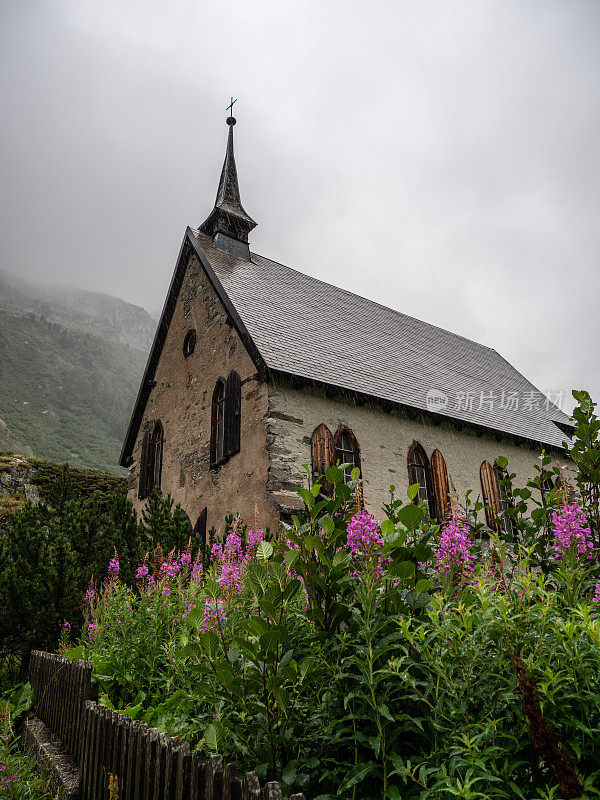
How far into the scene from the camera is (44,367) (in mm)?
68750

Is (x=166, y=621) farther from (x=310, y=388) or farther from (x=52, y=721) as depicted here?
Result: (x=310, y=388)

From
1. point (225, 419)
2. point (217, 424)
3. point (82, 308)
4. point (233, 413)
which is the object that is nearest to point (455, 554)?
point (233, 413)

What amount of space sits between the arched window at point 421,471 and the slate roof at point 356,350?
Result: 0.93 meters

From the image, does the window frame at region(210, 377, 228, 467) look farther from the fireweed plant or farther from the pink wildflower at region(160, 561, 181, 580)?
the fireweed plant

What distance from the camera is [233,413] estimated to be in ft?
36.9

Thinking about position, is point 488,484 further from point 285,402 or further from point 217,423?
point 217,423

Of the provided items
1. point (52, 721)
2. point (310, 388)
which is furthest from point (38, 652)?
point (310, 388)

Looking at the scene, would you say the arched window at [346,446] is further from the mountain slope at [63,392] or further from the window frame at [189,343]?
the mountain slope at [63,392]

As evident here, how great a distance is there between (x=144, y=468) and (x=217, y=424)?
3.48m

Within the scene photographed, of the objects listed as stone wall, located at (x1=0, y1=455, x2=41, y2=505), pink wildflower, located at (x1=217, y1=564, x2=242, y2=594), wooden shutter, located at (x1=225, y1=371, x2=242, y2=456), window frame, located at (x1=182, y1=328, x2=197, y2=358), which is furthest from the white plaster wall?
stone wall, located at (x1=0, y1=455, x2=41, y2=505)

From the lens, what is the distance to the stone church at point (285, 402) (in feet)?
34.8

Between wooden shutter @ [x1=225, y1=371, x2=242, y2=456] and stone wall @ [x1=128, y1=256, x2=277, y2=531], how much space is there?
129 millimetres

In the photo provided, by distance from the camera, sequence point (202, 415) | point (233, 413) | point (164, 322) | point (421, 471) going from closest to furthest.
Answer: point (233, 413) → point (421, 471) → point (202, 415) → point (164, 322)

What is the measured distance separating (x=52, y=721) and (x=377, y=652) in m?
4.48
